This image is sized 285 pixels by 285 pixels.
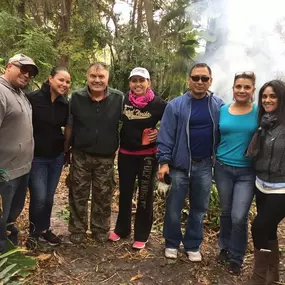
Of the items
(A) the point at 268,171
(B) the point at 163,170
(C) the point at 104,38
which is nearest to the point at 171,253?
(B) the point at 163,170

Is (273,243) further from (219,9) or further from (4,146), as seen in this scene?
(219,9)

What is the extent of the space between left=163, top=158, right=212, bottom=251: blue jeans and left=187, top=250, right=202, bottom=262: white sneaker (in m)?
0.03

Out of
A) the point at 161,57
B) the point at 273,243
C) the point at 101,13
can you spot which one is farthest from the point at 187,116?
the point at 101,13

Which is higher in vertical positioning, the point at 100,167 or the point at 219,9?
the point at 219,9

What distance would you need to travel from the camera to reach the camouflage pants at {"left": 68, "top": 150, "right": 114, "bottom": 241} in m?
3.78

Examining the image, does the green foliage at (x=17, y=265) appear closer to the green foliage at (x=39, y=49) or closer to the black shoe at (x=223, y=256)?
the black shoe at (x=223, y=256)

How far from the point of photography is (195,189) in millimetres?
3553

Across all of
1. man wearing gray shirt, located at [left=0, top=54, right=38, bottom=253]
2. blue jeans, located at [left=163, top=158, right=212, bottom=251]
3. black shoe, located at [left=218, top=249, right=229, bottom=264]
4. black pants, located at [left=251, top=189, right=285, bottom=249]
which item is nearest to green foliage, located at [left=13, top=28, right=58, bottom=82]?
man wearing gray shirt, located at [left=0, top=54, right=38, bottom=253]

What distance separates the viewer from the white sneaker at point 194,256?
3.73 metres

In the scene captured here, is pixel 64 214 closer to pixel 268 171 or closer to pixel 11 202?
pixel 11 202

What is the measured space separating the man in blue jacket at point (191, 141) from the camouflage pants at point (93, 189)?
0.72 meters

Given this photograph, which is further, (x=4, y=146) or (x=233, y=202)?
(x=233, y=202)

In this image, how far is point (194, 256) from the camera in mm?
3754

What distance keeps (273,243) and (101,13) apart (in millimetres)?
11908
